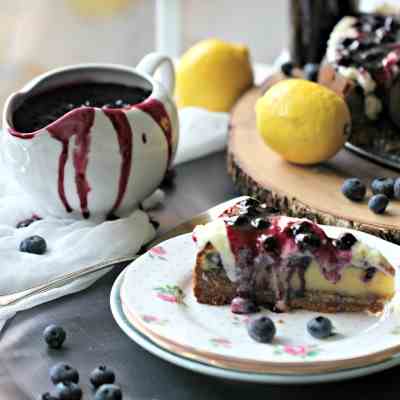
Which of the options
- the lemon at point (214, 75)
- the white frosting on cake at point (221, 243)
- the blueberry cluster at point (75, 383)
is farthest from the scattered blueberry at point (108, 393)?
the lemon at point (214, 75)

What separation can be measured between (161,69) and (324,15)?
1.93 feet

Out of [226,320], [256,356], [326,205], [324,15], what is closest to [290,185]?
[326,205]

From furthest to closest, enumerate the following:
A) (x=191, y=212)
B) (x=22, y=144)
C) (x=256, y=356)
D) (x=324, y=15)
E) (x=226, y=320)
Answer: (x=324, y=15) < (x=191, y=212) < (x=22, y=144) < (x=226, y=320) < (x=256, y=356)

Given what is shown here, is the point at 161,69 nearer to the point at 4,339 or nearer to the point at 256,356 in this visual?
the point at 4,339

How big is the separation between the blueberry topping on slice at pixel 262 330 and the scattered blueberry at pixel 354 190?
44cm

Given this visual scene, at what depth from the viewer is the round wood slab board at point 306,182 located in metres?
1.42

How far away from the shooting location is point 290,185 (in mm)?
1536

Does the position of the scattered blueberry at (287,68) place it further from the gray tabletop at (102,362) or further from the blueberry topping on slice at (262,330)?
the blueberry topping on slice at (262,330)

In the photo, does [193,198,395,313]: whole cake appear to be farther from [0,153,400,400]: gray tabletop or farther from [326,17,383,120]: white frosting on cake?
[326,17,383,120]: white frosting on cake

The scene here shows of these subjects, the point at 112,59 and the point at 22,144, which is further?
the point at 112,59

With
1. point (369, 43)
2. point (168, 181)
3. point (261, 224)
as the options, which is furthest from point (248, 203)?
point (369, 43)

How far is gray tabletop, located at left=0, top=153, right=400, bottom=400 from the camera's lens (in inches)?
42.8

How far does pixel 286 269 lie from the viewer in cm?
120

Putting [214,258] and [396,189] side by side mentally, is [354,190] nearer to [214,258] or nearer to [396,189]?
[396,189]
